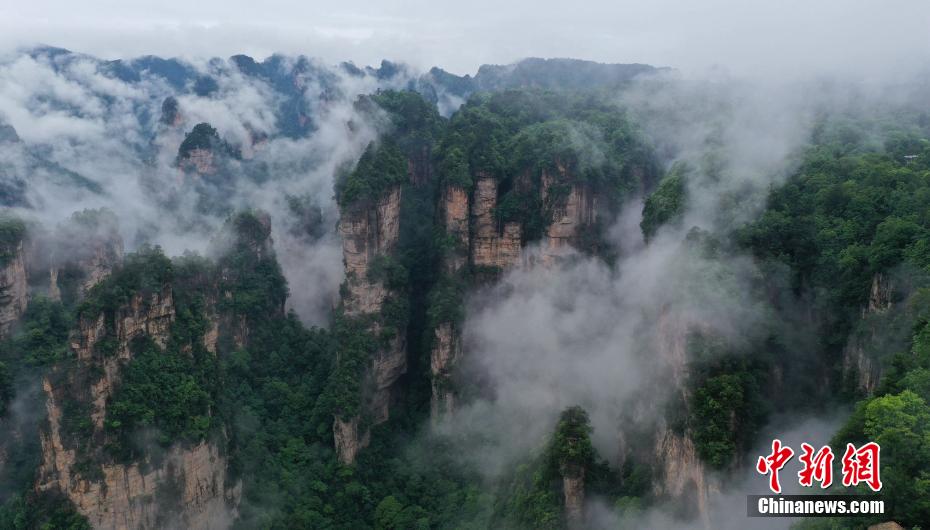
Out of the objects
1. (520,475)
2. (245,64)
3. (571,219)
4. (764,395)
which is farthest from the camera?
(245,64)

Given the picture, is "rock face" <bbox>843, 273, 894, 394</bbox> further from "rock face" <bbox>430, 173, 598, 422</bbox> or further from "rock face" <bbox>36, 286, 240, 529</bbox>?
"rock face" <bbox>36, 286, 240, 529</bbox>

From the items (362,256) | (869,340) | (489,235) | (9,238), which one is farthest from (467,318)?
(9,238)

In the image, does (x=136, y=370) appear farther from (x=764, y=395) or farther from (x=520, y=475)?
(x=764, y=395)

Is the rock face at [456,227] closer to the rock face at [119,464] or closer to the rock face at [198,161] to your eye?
the rock face at [119,464]

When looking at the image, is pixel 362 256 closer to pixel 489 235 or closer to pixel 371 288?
pixel 371 288

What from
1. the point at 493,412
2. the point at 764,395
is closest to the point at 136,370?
the point at 493,412

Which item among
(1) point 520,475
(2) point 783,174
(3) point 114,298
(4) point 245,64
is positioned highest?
(4) point 245,64
